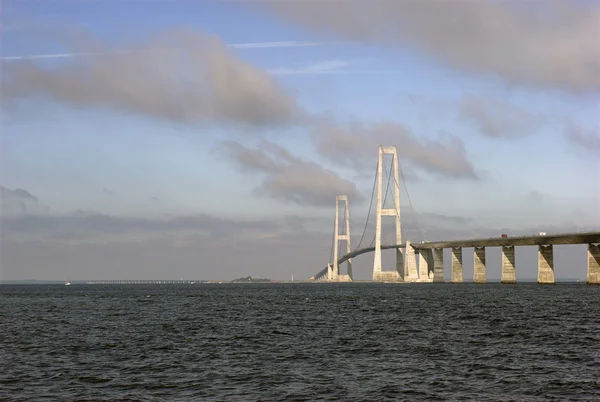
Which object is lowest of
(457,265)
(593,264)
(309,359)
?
(309,359)

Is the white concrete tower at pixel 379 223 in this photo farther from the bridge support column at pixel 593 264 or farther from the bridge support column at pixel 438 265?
the bridge support column at pixel 593 264

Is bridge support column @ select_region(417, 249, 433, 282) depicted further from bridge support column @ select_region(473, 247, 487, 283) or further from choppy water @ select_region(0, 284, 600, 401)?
choppy water @ select_region(0, 284, 600, 401)

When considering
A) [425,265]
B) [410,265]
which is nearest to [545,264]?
[410,265]

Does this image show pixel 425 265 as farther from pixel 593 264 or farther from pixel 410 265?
pixel 593 264

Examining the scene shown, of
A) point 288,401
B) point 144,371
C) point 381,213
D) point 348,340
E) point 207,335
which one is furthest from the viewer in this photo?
point 381,213

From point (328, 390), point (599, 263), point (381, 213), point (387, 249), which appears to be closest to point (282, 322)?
point (328, 390)

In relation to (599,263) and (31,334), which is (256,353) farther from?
(599,263)
